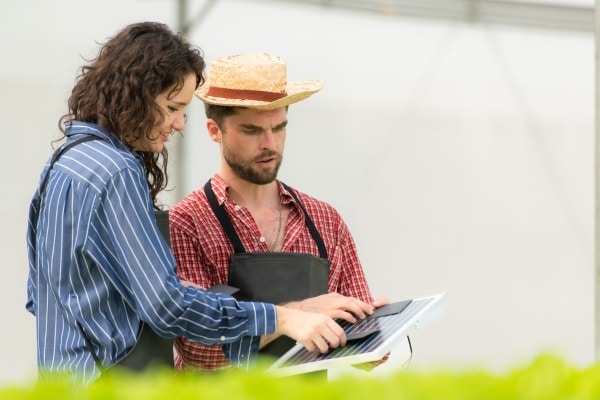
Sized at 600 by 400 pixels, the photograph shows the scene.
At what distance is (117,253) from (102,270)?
0.12ft

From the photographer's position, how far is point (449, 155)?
5.75 meters

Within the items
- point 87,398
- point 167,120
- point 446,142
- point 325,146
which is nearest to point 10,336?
point 325,146

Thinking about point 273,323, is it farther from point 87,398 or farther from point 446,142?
point 446,142

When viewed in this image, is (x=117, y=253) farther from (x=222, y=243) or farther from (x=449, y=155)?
(x=449, y=155)

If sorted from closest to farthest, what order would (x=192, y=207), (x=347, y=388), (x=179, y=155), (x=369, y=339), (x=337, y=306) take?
1. (x=347, y=388)
2. (x=369, y=339)
3. (x=337, y=306)
4. (x=192, y=207)
5. (x=179, y=155)

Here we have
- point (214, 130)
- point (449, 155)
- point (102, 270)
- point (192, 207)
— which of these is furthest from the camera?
point (449, 155)

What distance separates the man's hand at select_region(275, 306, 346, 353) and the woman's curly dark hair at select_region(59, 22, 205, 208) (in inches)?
15.7

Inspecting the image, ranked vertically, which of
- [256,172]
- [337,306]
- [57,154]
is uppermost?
[57,154]

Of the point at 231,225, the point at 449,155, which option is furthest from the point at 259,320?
the point at 449,155

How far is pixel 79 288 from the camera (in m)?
1.90

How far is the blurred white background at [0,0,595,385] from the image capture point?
5.34 m

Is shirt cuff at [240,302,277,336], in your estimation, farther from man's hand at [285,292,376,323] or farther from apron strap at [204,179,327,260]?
apron strap at [204,179,327,260]

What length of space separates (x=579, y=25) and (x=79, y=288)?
4.62 metres

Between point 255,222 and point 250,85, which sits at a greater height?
point 250,85
